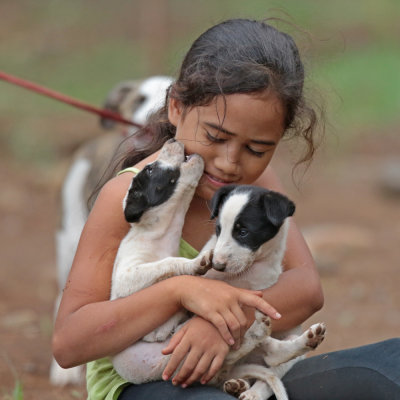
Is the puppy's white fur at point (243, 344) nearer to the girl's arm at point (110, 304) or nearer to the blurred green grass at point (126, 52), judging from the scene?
the girl's arm at point (110, 304)

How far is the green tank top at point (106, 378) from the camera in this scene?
7.92 feet

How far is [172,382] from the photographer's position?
2.30 metres

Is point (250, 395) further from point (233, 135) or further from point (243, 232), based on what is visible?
point (233, 135)

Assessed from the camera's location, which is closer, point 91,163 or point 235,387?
point 235,387

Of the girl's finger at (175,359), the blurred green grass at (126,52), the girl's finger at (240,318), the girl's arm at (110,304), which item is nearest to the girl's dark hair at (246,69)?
the girl's arm at (110,304)

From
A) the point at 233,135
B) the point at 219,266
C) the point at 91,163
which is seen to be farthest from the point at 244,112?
the point at 91,163

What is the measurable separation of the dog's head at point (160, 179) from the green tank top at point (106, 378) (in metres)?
0.10

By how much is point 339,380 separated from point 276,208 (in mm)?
567

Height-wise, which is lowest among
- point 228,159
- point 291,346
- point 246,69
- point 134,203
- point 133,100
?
point 133,100

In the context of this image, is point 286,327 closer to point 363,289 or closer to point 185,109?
point 185,109

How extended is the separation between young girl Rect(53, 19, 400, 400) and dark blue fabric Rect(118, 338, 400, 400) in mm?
10

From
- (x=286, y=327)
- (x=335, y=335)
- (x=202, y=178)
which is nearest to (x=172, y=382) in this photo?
(x=286, y=327)

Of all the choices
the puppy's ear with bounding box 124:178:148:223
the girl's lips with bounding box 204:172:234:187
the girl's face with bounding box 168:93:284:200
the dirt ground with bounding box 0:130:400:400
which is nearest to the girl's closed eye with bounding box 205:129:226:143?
the girl's face with bounding box 168:93:284:200

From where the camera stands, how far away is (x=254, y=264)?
248cm
